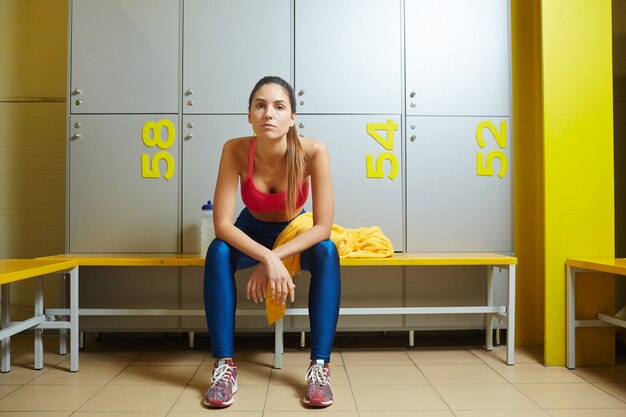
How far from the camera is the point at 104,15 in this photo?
8.54 feet

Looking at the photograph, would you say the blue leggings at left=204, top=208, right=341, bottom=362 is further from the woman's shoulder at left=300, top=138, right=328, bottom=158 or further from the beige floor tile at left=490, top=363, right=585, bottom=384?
the beige floor tile at left=490, top=363, right=585, bottom=384

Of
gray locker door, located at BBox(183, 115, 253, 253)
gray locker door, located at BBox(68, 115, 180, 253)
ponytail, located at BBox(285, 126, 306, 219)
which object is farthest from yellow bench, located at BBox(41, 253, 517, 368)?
ponytail, located at BBox(285, 126, 306, 219)

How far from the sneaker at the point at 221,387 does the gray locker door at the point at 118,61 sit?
1.41 metres

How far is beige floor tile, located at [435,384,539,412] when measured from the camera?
1.75 m

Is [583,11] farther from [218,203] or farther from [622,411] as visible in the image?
[218,203]

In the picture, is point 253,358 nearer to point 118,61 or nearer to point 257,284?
point 257,284

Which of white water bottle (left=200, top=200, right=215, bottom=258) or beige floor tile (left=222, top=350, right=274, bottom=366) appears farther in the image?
white water bottle (left=200, top=200, right=215, bottom=258)

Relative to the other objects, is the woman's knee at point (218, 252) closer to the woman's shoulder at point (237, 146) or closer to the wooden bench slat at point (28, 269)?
the woman's shoulder at point (237, 146)

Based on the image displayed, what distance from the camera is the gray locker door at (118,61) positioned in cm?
260

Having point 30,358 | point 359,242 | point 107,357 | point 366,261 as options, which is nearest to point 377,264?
point 366,261

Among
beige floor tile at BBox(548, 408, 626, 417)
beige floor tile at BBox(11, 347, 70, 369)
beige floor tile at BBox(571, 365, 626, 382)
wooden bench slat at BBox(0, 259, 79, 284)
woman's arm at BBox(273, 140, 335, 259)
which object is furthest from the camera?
beige floor tile at BBox(11, 347, 70, 369)

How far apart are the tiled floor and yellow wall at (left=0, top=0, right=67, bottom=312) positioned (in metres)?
0.71

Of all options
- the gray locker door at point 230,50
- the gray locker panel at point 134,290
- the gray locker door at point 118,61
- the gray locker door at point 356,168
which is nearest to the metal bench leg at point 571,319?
the gray locker door at point 356,168

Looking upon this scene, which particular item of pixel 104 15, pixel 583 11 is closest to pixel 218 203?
pixel 104 15
